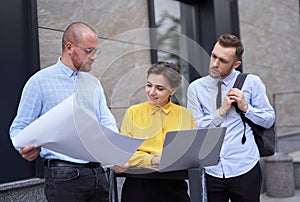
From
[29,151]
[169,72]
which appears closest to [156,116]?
[169,72]

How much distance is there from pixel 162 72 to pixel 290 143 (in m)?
5.97

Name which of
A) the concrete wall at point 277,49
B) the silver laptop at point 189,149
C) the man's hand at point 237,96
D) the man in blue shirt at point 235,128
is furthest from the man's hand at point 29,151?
the concrete wall at point 277,49

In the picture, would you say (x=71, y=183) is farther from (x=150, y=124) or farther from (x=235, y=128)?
(x=235, y=128)

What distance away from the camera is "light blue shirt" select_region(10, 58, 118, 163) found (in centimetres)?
210

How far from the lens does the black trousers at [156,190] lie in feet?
6.82

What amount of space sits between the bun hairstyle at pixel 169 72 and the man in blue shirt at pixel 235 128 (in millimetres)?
396

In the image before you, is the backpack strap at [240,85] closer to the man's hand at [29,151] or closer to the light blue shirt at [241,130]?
the light blue shirt at [241,130]

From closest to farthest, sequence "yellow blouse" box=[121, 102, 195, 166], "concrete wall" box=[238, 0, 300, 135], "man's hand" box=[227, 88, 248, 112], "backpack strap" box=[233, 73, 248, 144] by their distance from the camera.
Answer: "yellow blouse" box=[121, 102, 195, 166], "man's hand" box=[227, 88, 248, 112], "backpack strap" box=[233, 73, 248, 144], "concrete wall" box=[238, 0, 300, 135]

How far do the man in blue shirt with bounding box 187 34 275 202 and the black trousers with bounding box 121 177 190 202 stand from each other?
1.12 ft

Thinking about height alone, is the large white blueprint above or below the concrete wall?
below

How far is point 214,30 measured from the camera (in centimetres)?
549

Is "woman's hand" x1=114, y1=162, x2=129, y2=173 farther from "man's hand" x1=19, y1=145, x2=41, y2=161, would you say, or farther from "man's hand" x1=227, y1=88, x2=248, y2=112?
"man's hand" x1=227, y1=88, x2=248, y2=112

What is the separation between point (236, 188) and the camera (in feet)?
7.73

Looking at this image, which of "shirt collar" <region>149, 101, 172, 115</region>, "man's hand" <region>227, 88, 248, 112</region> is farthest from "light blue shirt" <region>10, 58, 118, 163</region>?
"man's hand" <region>227, 88, 248, 112</region>
